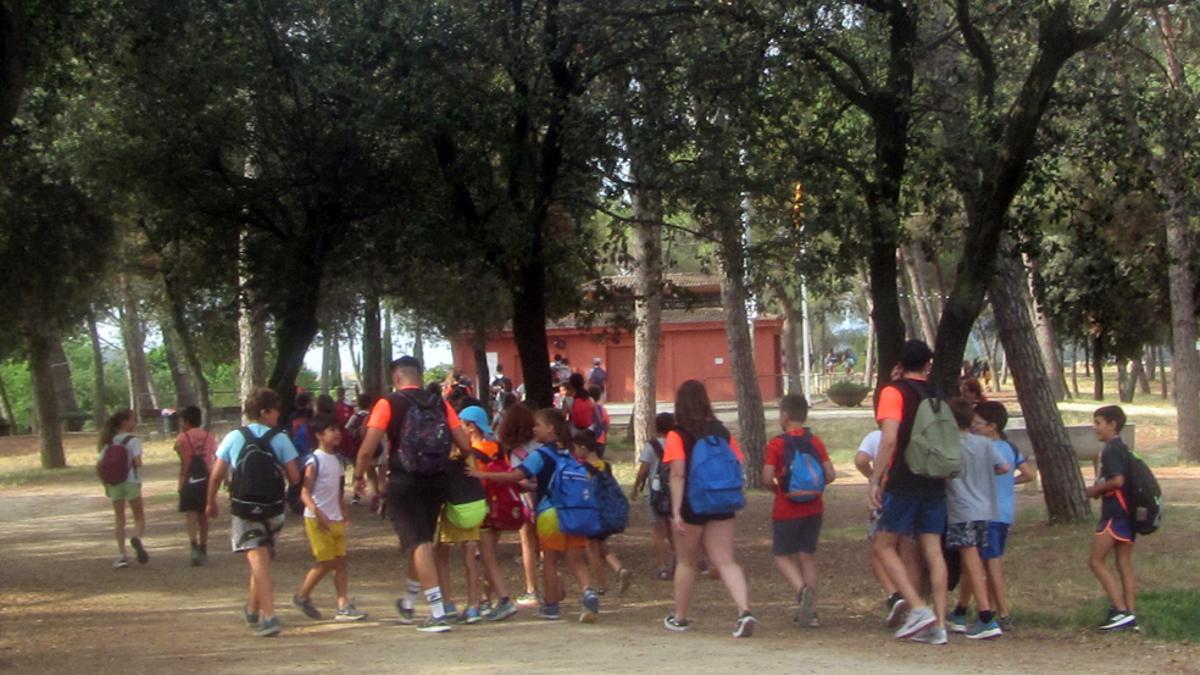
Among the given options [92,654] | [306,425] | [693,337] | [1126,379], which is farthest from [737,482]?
[1126,379]

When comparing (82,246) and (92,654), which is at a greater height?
(82,246)

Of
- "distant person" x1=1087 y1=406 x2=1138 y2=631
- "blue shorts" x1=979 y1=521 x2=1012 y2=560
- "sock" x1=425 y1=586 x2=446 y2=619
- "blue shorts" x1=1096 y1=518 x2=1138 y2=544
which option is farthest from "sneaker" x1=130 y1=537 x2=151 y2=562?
"blue shorts" x1=1096 y1=518 x2=1138 y2=544

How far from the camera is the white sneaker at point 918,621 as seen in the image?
896cm

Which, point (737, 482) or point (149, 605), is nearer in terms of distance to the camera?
point (737, 482)

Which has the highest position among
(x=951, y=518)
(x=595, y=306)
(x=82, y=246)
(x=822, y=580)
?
(x=82, y=246)

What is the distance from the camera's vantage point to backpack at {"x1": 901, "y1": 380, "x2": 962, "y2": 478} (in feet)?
28.1

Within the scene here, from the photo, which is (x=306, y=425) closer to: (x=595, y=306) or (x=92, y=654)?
(x=595, y=306)

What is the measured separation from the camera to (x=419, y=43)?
1287 centimetres

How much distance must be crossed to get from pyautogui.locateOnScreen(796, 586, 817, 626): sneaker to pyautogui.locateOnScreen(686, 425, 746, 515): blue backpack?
1062 mm

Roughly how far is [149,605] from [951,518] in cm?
647

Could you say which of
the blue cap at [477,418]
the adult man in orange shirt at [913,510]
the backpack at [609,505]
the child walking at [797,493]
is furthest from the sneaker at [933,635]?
the blue cap at [477,418]

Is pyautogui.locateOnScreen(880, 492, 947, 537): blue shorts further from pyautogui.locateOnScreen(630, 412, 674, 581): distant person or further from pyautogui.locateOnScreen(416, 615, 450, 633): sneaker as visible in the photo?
pyautogui.locateOnScreen(416, 615, 450, 633): sneaker

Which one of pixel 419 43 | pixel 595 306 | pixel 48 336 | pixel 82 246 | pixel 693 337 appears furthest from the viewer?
pixel 693 337

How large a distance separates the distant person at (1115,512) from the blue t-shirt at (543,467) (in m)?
3.59
